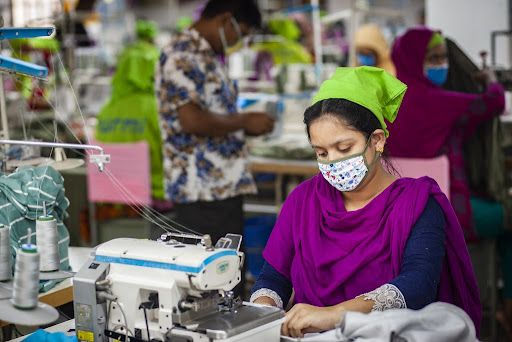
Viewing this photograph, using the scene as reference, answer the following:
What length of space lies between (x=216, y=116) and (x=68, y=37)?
2656mm

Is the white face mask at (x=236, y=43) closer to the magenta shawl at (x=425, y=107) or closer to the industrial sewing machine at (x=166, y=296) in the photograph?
the magenta shawl at (x=425, y=107)

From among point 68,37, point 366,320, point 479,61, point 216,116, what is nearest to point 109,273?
point 366,320

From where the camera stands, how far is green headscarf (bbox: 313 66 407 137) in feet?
6.25

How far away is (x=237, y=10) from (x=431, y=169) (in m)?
1.16

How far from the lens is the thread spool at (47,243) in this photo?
1.87m

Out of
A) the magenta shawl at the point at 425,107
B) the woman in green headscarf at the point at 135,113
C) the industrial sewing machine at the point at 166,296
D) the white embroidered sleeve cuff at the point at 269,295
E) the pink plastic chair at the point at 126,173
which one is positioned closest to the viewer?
the industrial sewing machine at the point at 166,296

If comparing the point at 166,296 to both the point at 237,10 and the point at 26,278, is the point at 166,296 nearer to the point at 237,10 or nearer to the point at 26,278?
the point at 26,278

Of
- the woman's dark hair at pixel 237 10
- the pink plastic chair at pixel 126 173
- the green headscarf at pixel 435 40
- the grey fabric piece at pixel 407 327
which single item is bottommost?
the pink plastic chair at pixel 126 173

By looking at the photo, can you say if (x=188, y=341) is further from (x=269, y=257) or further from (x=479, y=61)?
(x=479, y=61)

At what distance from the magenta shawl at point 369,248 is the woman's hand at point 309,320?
0.22 meters

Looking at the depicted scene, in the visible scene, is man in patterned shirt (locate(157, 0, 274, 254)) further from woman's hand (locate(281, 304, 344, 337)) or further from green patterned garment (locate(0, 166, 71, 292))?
woman's hand (locate(281, 304, 344, 337))

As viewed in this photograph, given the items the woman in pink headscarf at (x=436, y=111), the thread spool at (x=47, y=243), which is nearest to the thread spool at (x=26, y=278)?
the thread spool at (x=47, y=243)

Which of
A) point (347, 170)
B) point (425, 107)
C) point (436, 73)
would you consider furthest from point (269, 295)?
point (436, 73)

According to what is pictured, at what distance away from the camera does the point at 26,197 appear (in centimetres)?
214
